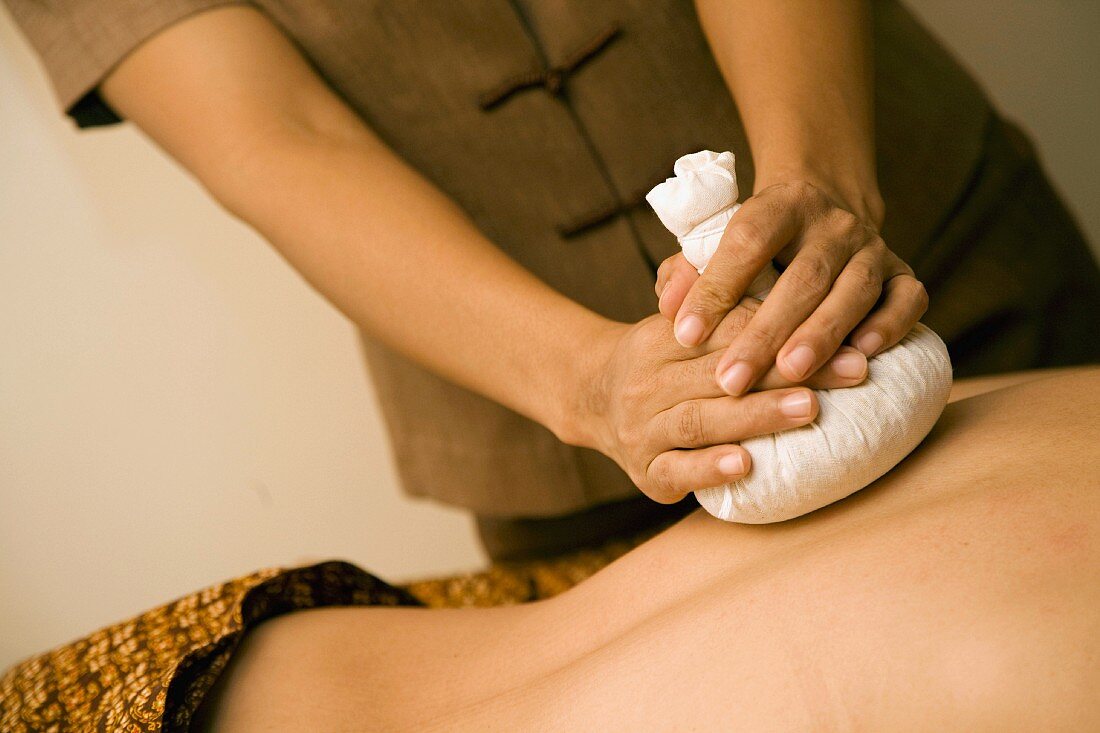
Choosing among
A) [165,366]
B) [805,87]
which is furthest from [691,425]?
[165,366]

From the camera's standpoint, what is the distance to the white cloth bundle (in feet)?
1.82

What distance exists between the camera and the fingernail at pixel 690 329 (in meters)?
0.59

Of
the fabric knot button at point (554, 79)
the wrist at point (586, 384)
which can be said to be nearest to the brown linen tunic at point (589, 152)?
the fabric knot button at point (554, 79)

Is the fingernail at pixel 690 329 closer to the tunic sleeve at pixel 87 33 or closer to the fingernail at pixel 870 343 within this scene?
the fingernail at pixel 870 343

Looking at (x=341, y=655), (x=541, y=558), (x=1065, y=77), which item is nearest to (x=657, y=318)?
(x=341, y=655)

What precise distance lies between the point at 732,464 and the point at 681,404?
65 mm

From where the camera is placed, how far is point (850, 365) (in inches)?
22.3

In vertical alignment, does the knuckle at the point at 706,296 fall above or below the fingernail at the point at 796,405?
above

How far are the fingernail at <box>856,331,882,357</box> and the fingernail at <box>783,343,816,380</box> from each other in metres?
0.05

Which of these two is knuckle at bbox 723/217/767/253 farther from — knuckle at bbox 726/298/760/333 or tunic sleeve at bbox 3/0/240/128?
tunic sleeve at bbox 3/0/240/128

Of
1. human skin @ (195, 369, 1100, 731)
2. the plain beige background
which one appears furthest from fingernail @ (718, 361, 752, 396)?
the plain beige background

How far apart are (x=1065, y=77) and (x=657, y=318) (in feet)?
4.76

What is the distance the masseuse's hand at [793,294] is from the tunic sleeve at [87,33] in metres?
0.66

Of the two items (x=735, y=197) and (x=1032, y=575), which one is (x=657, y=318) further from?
(x=1032, y=575)
